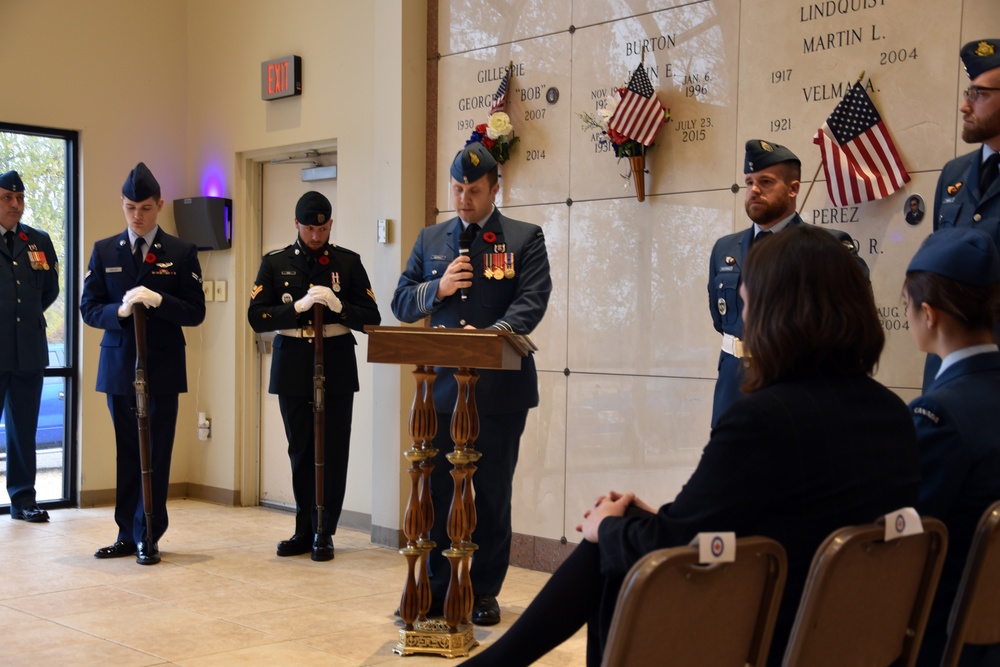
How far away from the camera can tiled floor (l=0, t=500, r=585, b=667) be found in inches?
146

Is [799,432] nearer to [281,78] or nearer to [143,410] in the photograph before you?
[143,410]

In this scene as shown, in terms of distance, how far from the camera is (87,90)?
22.4 feet

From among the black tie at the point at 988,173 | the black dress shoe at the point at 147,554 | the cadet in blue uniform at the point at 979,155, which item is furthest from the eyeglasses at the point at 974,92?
the black dress shoe at the point at 147,554

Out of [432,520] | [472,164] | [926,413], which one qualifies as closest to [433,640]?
[432,520]

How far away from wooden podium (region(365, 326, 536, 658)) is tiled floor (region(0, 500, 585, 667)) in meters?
0.11

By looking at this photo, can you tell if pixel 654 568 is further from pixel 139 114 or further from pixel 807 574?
pixel 139 114

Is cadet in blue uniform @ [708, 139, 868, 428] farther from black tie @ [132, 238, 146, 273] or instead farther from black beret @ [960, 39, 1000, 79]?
black tie @ [132, 238, 146, 273]

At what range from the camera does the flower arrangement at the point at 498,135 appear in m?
5.24

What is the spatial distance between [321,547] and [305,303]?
1.17 meters

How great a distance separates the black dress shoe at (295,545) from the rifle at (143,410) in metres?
0.62

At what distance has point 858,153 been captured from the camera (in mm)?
4004

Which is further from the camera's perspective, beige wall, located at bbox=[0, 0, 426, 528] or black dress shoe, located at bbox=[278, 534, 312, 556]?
beige wall, located at bbox=[0, 0, 426, 528]

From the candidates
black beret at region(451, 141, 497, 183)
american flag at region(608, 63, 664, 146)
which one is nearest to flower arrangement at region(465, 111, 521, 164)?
american flag at region(608, 63, 664, 146)

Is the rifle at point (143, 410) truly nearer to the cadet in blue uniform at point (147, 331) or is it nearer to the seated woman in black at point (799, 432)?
the cadet in blue uniform at point (147, 331)
